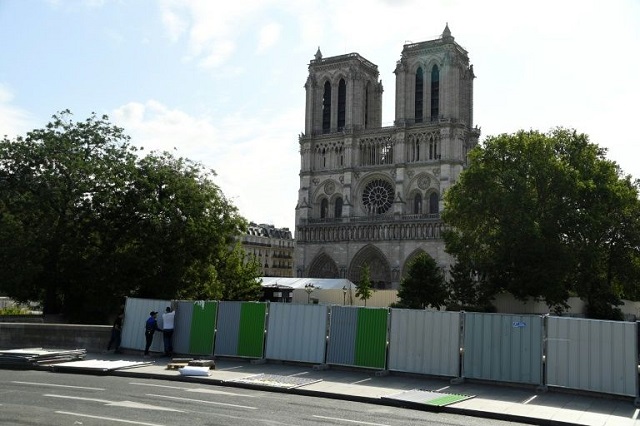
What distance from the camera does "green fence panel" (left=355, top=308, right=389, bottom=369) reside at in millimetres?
18500

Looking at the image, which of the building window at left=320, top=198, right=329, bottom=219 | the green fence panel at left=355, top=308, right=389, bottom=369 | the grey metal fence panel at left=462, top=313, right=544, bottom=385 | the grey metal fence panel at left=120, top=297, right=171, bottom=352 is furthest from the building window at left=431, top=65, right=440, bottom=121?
the grey metal fence panel at left=462, top=313, right=544, bottom=385

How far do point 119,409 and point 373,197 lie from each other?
228ft

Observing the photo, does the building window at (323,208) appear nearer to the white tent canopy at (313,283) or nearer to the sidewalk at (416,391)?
the white tent canopy at (313,283)

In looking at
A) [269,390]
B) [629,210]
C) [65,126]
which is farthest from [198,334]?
[629,210]

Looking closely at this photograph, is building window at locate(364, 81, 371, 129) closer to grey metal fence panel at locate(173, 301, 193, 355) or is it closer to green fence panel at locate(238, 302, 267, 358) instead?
grey metal fence panel at locate(173, 301, 193, 355)

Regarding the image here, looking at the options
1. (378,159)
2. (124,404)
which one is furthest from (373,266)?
(124,404)

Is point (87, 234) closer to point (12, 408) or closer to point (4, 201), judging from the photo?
point (4, 201)

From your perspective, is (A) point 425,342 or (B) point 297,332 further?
(B) point 297,332

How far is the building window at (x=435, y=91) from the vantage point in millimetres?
78938

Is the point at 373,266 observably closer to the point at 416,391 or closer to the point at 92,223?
the point at 92,223

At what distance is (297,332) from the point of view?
19.8 metres

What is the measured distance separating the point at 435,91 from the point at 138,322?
62949mm

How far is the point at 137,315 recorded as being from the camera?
2217cm

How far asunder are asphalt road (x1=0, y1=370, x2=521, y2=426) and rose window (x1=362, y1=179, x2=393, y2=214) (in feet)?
212
